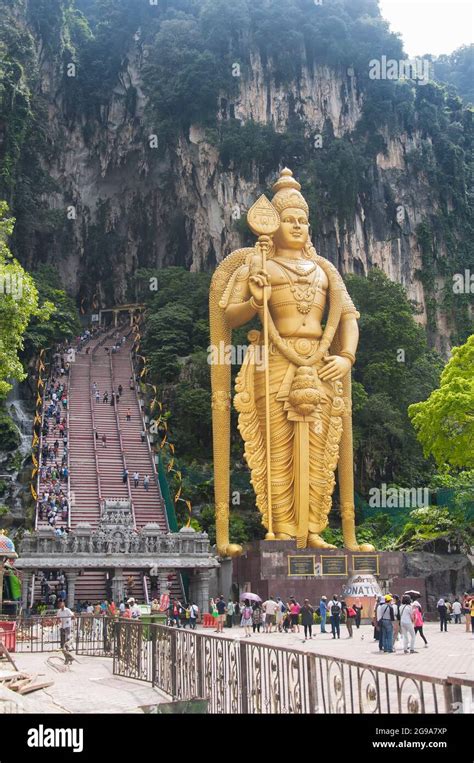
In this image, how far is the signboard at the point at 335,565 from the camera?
2048 centimetres

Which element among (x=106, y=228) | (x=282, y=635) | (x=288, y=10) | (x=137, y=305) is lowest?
(x=282, y=635)

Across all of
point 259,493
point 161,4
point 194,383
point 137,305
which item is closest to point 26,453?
point 194,383

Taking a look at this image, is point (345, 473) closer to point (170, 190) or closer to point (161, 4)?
point (170, 190)

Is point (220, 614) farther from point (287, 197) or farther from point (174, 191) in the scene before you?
point (174, 191)

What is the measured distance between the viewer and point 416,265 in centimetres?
4053

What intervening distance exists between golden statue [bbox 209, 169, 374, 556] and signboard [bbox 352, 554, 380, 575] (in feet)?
1.22

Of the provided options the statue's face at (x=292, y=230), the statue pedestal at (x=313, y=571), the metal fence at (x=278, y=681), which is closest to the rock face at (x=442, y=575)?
the statue pedestal at (x=313, y=571)

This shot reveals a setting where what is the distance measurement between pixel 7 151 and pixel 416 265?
18.3 meters

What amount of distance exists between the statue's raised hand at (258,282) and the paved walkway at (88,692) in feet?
39.4

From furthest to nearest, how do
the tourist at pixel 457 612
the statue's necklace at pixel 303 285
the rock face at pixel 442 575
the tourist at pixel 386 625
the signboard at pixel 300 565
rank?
the statue's necklace at pixel 303 285 → the rock face at pixel 442 575 → the signboard at pixel 300 565 → the tourist at pixel 457 612 → the tourist at pixel 386 625

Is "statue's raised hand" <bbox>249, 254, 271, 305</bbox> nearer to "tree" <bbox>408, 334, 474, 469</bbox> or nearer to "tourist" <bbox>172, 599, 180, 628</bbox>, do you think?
"tree" <bbox>408, 334, 474, 469</bbox>

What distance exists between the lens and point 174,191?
44531 mm

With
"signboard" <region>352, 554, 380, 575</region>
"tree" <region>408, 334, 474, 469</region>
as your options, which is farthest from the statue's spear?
"tree" <region>408, 334, 474, 469</region>

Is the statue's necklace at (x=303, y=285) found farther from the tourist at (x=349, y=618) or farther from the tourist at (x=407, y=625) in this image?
the tourist at (x=407, y=625)
